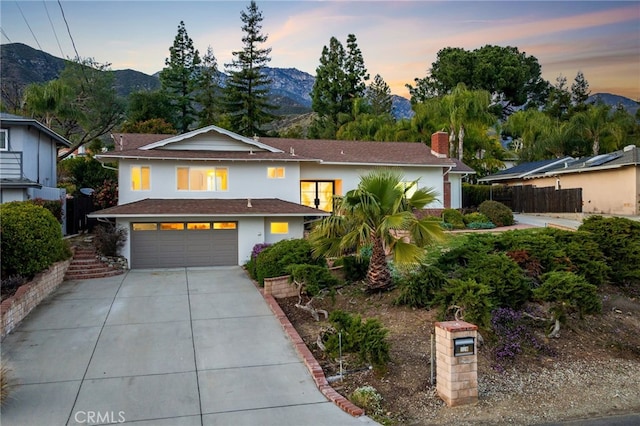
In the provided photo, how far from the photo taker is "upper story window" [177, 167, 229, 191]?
20.7 meters

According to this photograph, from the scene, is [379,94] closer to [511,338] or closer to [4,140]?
[4,140]

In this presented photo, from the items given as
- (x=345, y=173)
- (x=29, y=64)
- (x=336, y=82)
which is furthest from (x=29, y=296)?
(x=29, y=64)

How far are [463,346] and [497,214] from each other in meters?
18.9

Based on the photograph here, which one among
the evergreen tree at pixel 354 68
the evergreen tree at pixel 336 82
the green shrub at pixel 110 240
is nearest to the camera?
the green shrub at pixel 110 240

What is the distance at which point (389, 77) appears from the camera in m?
60.4

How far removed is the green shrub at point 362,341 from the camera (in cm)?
790

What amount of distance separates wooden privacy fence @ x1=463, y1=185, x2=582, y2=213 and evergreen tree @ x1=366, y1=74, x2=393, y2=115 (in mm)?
27240

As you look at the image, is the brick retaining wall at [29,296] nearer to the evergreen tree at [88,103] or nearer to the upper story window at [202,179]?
the upper story window at [202,179]

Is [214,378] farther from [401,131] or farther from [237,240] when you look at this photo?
[401,131]

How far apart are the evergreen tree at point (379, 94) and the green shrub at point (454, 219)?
36306 millimetres

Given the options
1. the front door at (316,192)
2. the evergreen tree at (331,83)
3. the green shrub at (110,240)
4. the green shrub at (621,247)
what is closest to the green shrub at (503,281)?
the green shrub at (621,247)

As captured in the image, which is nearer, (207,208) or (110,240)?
(110,240)

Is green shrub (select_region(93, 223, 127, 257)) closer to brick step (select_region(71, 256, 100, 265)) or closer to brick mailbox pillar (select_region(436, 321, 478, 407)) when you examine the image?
brick step (select_region(71, 256, 100, 265))

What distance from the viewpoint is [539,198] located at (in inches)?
1211
